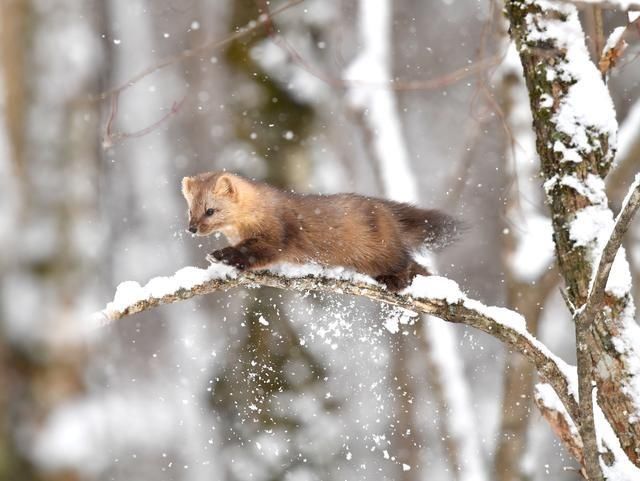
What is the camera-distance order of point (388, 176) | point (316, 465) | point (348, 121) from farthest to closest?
point (348, 121)
point (316, 465)
point (388, 176)

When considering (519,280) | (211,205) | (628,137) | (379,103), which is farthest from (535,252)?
(211,205)

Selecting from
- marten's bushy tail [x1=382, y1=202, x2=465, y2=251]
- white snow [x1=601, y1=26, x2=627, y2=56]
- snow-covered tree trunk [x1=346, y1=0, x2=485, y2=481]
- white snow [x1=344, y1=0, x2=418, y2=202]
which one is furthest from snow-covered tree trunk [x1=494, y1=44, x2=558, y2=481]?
white snow [x1=601, y1=26, x2=627, y2=56]

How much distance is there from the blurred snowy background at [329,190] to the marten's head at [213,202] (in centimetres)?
61

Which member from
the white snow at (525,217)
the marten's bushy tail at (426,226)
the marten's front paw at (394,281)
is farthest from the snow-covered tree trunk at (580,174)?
the white snow at (525,217)

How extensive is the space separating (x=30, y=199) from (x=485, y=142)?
1259 cm

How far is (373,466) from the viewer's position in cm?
1163

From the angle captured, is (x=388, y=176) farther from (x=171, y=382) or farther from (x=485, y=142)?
(x=171, y=382)

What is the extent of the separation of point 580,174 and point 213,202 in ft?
7.60

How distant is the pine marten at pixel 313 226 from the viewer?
5.55 metres

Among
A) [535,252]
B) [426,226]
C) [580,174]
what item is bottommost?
[580,174]

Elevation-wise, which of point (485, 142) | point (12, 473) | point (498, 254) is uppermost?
point (485, 142)

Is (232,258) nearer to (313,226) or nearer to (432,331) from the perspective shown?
(313,226)

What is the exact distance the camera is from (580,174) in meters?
4.65

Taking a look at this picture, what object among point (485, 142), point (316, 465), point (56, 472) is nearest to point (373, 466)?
point (316, 465)
